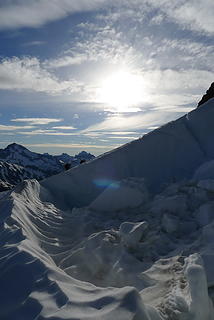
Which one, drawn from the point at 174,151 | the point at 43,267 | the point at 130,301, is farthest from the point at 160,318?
the point at 174,151

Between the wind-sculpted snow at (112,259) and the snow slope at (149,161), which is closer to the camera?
the wind-sculpted snow at (112,259)

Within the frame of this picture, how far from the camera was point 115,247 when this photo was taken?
621cm

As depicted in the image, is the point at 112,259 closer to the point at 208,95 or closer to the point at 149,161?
the point at 149,161

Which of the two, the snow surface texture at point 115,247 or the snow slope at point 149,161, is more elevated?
the snow slope at point 149,161

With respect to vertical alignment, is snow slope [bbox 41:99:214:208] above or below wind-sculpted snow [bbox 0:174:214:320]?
above

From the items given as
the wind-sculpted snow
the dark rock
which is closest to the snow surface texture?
the wind-sculpted snow

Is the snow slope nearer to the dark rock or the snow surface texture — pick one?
the snow surface texture

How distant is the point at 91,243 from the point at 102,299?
9.60ft

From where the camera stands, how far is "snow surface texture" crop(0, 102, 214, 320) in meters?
3.48

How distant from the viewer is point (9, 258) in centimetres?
453

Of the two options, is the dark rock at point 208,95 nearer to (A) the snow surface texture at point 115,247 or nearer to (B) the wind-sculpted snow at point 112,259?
(A) the snow surface texture at point 115,247

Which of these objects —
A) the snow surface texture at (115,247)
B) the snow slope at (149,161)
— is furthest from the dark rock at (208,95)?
the snow surface texture at (115,247)

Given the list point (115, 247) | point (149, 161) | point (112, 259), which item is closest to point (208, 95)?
point (149, 161)

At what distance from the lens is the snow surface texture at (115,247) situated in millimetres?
3479
